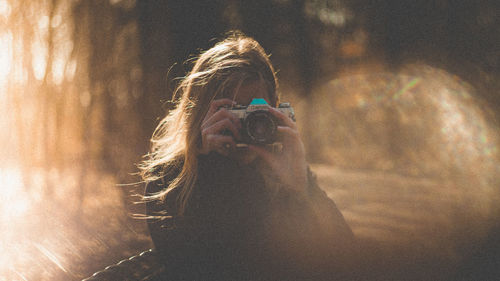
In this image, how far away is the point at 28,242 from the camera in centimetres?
84

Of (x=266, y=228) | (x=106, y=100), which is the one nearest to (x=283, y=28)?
(x=106, y=100)

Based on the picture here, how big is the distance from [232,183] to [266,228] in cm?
12

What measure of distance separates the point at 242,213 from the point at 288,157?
16cm

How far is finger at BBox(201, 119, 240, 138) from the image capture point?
23.1 inches

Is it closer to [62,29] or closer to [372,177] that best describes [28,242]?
[62,29]

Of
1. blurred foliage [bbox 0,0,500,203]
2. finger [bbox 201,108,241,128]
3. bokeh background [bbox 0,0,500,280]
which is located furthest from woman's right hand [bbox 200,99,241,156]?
blurred foliage [bbox 0,0,500,203]

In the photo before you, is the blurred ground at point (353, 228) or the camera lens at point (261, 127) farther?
the blurred ground at point (353, 228)

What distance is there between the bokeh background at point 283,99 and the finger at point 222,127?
1.96ft

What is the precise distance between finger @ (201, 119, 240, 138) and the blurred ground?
1.58ft

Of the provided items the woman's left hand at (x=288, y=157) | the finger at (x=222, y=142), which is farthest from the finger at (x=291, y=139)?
the finger at (x=222, y=142)

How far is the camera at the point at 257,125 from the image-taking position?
1.88 feet

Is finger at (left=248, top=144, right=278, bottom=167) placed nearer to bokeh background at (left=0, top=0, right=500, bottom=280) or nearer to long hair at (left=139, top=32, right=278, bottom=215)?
long hair at (left=139, top=32, right=278, bottom=215)

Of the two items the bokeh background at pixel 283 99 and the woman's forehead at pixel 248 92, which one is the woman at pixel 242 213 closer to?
the woman's forehead at pixel 248 92

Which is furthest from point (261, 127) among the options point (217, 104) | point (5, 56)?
point (5, 56)
